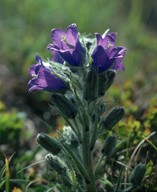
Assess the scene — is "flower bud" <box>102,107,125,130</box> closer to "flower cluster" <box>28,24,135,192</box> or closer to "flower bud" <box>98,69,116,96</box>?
"flower cluster" <box>28,24,135,192</box>

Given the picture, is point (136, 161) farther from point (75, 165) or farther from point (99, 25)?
point (99, 25)

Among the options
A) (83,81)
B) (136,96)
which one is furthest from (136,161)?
(136,96)

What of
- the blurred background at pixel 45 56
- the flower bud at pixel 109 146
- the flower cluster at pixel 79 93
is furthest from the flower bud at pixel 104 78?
the flower bud at pixel 109 146

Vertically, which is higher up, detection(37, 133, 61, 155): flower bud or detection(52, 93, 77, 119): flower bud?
detection(52, 93, 77, 119): flower bud

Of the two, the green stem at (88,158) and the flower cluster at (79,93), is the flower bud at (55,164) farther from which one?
the green stem at (88,158)

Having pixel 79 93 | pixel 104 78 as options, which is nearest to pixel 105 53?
pixel 104 78

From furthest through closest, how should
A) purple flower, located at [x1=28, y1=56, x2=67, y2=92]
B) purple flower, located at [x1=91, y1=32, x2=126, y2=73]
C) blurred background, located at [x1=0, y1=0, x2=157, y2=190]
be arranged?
1. blurred background, located at [x1=0, y1=0, x2=157, y2=190]
2. purple flower, located at [x1=28, y1=56, x2=67, y2=92]
3. purple flower, located at [x1=91, y1=32, x2=126, y2=73]

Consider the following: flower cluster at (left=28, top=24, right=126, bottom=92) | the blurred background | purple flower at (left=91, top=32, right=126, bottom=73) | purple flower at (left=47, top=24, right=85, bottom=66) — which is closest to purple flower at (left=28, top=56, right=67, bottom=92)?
flower cluster at (left=28, top=24, right=126, bottom=92)
